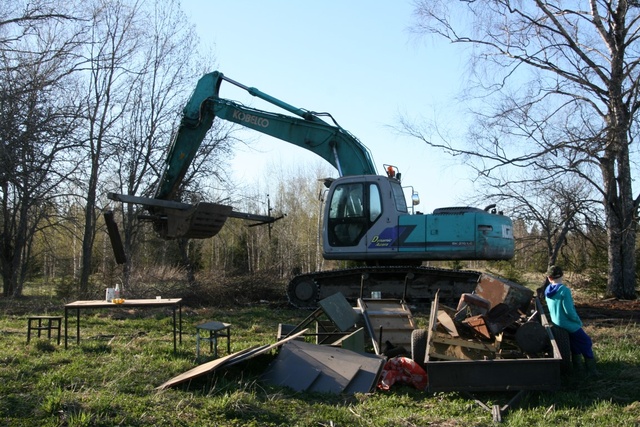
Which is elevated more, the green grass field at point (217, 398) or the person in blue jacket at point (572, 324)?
the person in blue jacket at point (572, 324)

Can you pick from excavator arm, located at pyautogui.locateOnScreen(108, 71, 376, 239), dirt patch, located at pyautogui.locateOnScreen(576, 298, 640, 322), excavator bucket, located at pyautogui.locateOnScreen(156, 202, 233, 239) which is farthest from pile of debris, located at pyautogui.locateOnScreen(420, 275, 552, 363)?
excavator arm, located at pyautogui.locateOnScreen(108, 71, 376, 239)

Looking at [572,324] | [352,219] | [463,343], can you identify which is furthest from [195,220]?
[572,324]

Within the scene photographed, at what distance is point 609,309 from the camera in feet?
47.5

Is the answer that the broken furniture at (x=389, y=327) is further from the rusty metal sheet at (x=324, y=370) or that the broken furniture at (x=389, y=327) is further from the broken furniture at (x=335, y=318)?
the rusty metal sheet at (x=324, y=370)

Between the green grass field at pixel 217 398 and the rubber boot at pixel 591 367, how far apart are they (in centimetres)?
11

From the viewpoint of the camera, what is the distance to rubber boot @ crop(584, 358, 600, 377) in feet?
24.4

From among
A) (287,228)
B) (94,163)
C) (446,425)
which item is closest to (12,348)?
(446,425)

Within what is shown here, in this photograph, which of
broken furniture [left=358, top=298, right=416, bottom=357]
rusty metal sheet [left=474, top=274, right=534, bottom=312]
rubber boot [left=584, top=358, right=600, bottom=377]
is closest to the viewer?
rubber boot [left=584, top=358, right=600, bottom=377]

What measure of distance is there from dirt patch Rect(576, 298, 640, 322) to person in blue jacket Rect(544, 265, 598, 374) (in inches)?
192

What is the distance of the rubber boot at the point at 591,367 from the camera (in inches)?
293

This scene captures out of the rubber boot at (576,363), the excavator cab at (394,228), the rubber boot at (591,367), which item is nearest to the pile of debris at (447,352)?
the rubber boot at (576,363)

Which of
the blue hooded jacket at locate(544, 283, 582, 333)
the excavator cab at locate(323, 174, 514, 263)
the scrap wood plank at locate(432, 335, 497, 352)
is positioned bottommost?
the scrap wood plank at locate(432, 335, 497, 352)

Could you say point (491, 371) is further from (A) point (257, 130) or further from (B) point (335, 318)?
(A) point (257, 130)

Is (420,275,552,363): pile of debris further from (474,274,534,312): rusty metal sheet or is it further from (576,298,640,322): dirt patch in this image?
(576,298,640,322): dirt patch
